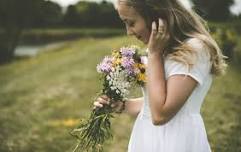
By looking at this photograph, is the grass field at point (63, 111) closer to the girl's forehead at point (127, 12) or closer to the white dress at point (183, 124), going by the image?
the white dress at point (183, 124)

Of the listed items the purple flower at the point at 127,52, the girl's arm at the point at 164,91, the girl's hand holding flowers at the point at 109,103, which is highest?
the girl's arm at the point at 164,91

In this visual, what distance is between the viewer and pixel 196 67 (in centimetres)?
320

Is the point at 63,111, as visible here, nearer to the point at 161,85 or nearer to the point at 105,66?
the point at 105,66

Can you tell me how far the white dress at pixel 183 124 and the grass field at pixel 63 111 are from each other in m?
4.74

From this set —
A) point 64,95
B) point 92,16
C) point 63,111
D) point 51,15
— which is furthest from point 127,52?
point 92,16

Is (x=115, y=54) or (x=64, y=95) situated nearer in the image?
(x=115, y=54)

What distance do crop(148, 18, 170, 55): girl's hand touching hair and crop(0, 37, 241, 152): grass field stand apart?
5.00 m

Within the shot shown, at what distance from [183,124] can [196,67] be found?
0.96 ft

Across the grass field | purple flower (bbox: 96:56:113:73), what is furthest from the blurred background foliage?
purple flower (bbox: 96:56:113:73)

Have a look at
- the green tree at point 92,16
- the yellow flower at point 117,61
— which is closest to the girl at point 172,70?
the yellow flower at point 117,61

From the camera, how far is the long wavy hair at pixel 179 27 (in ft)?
10.6

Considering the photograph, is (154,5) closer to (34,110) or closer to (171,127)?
(171,127)

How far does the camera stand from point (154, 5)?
3316 mm

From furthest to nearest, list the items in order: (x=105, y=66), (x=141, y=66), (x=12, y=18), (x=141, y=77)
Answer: (x=12, y=18), (x=105, y=66), (x=141, y=66), (x=141, y=77)
